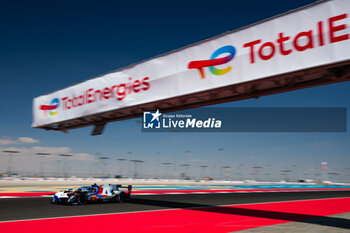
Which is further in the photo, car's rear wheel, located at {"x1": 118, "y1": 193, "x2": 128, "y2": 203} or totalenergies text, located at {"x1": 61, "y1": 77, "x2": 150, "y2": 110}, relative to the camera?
car's rear wheel, located at {"x1": 118, "y1": 193, "x2": 128, "y2": 203}

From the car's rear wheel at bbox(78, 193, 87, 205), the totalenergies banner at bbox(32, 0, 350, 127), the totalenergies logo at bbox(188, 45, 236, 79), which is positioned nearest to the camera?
the totalenergies banner at bbox(32, 0, 350, 127)

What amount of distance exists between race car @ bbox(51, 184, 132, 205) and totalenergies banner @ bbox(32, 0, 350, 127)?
15.0 ft

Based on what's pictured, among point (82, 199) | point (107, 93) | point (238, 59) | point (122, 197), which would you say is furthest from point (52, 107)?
point (238, 59)

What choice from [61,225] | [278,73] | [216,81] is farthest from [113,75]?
[278,73]

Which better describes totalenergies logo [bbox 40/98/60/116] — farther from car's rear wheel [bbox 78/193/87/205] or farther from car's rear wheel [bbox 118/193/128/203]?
car's rear wheel [bbox 118/193/128/203]

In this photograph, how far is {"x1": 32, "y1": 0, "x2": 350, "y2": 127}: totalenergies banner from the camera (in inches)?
260

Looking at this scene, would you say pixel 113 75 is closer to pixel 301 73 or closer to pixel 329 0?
pixel 301 73

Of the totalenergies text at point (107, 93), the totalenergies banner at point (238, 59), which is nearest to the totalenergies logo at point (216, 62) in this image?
the totalenergies banner at point (238, 59)

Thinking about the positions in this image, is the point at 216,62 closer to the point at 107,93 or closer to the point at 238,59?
the point at 238,59

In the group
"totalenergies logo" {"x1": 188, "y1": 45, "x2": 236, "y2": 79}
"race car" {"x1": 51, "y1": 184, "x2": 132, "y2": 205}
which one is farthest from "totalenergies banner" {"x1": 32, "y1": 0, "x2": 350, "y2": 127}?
"race car" {"x1": 51, "y1": 184, "x2": 132, "y2": 205}

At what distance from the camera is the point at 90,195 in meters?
14.4

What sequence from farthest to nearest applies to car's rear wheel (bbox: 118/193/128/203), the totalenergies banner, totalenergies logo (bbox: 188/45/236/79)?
car's rear wheel (bbox: 118/193/128/203) < totalenergies logo (bbox: 188/45/236/79) < the totalenergies banner

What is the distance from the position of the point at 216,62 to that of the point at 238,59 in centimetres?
67

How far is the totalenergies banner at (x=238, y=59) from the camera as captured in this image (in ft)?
21.6
